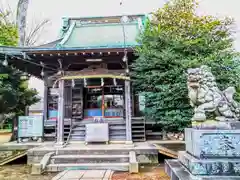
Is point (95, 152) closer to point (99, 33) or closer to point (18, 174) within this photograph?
point (18, 174)

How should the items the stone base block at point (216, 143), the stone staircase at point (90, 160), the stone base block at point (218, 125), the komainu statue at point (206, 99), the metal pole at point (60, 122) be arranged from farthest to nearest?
the metal pole at point (60, 122), the stone staircase at point (90, 160), the komainu statue at point (206, 99), the stone base block at point (218, 125), the stone base block at point (216, 143)

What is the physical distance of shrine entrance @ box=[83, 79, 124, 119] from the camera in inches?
386

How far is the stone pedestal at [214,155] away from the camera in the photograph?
325 centimetres

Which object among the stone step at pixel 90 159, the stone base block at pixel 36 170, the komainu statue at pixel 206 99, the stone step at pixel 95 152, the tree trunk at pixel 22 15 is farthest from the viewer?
the tree trunk at pixel 22 15

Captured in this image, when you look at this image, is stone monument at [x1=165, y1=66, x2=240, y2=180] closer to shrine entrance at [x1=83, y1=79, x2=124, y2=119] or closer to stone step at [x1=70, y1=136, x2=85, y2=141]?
stone step at [x1=70, y1=136, x2=85, y2=141]

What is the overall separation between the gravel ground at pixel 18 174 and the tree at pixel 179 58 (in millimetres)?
3700

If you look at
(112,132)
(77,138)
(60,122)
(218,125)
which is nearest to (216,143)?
(218,125)

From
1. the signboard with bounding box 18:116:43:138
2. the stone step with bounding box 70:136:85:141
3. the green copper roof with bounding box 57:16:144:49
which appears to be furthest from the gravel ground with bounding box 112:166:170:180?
the green copper roof with bounding box 57:16:144:49

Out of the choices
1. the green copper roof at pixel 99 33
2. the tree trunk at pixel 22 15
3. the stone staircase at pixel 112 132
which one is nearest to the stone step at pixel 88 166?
the stone staircase at pixel 112 132

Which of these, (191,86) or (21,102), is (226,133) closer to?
(191,86)

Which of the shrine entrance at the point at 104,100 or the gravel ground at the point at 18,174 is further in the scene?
the shrine entrance at the point at 104,100

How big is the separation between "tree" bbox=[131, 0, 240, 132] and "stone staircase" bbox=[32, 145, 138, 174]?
1.61 meters

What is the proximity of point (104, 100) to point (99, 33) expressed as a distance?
12.7 ft

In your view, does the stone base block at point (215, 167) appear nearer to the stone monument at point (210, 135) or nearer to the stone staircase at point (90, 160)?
the stone monument at point (210, 135)
